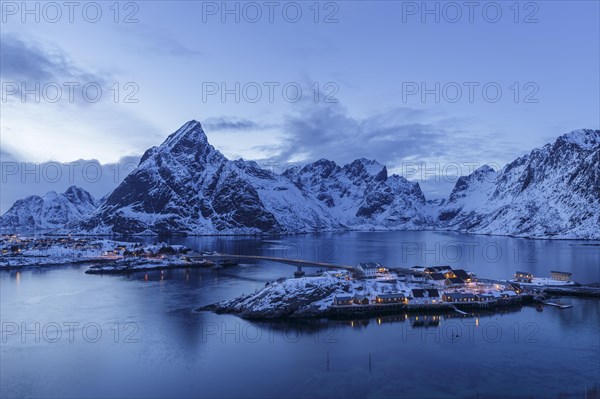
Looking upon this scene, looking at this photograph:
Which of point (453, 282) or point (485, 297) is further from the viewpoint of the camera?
point (453, 282)

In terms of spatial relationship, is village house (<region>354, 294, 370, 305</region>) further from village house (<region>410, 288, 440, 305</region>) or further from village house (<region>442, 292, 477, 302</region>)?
village house (<region>442, 292, 477, 302</region>)

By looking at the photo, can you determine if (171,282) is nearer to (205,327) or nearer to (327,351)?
(205,327)

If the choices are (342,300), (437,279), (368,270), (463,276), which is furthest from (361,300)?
(463,276)

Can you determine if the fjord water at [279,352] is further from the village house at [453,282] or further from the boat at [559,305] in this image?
the village house at [453,282]

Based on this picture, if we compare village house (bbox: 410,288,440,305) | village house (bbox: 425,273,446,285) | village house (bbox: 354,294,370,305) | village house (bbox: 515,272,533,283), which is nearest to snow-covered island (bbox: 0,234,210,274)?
village house (bbox: 425,273,446,285)

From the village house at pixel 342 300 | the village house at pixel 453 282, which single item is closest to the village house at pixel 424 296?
the village house at pixel 453 282

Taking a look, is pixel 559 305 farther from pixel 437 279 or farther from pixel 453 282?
pixel 437 279
